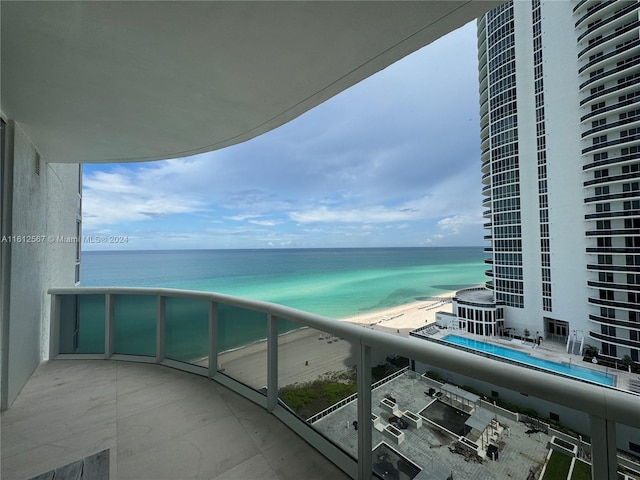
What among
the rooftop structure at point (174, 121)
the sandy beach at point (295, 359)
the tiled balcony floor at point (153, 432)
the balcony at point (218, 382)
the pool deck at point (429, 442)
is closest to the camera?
the pool deck at point (429, 442)

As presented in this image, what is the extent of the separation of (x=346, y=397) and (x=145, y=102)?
2.79m

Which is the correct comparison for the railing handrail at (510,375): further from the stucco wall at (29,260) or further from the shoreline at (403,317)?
the shoreline at (403,317)

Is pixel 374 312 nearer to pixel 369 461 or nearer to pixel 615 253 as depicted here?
pixel 615 253

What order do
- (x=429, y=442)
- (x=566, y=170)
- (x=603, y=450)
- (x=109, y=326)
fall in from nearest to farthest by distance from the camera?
(x=603, y=450) < (x=429, y=442) < (x=109, y=326) < (x=566, y=170)

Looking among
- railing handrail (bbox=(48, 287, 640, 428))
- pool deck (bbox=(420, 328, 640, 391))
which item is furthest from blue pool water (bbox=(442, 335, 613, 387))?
railing handrail (bbox=(48, 287, 640, 428))

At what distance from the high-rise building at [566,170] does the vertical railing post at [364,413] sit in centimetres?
2306

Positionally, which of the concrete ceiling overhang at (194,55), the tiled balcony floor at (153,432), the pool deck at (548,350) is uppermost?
the concrete ceiling overhang at (194,55)

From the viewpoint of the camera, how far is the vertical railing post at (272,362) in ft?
7.41

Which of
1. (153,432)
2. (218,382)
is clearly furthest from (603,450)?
(218,382)

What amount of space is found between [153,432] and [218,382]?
774mm

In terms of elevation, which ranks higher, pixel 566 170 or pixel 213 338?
pixel 566 170

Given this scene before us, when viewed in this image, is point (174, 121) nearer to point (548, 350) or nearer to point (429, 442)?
point (429, 442)

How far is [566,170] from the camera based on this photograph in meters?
20.7

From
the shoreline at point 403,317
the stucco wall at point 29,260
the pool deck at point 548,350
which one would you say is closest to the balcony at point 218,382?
the stucco wall at point 29,260
